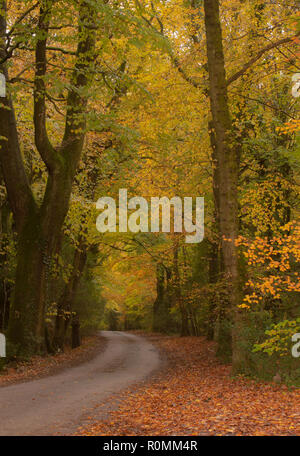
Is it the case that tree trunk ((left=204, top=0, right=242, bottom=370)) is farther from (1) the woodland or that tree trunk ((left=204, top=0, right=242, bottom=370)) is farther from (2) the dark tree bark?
(2) the dark tree bark

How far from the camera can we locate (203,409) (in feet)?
26.1

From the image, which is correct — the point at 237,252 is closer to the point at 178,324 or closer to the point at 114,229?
the point at 114,229

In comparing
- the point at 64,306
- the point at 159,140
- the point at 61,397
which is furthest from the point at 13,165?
the point at 64,306

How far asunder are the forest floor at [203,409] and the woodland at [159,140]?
41.4 inches

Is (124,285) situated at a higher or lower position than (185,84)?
lower

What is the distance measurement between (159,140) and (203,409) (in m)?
13.2

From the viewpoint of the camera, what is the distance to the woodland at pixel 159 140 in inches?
453

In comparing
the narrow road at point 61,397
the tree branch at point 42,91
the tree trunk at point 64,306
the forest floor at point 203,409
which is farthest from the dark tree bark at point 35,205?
the tree trunk at point 64,306

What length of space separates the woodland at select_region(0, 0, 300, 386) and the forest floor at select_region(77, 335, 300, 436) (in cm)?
105

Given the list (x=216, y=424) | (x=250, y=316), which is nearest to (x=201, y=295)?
(x=250, y=316)

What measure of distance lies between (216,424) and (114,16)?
9.12 metres

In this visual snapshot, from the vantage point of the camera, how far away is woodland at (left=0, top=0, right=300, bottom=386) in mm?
11516

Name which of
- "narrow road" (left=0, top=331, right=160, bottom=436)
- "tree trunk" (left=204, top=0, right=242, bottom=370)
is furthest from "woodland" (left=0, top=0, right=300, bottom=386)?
"narrow road" (left=0, top=331, right=160, bottom=436)

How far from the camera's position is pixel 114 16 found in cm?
1078
